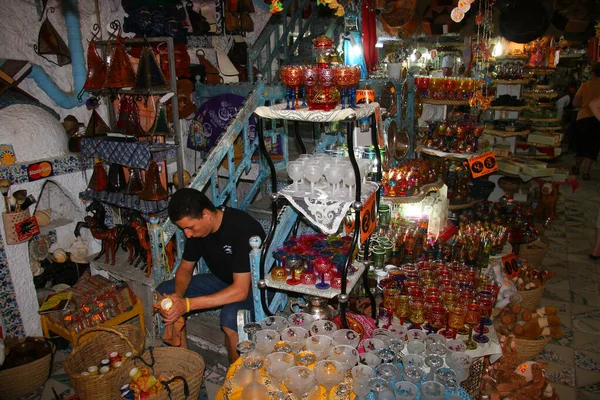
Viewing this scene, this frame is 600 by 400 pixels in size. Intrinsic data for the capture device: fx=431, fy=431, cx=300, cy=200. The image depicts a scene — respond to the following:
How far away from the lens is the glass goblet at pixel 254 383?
2.31 metres

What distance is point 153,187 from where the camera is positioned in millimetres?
4121

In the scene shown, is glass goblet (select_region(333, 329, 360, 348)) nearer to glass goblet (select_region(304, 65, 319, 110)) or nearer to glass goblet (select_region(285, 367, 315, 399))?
glass goblet (select_region(285, 367, 315, 399))

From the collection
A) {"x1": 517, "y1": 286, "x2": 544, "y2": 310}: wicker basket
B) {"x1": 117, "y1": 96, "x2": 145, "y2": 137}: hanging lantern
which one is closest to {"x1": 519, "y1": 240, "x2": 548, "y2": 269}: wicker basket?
{"x1": 517, "y1": 286, "x2": 544, "y2": 310}: wicker basket

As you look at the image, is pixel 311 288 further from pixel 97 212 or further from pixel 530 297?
pixel 97 212

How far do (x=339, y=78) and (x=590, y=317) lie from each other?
395cm

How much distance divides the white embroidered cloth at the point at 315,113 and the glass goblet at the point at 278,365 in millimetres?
1448

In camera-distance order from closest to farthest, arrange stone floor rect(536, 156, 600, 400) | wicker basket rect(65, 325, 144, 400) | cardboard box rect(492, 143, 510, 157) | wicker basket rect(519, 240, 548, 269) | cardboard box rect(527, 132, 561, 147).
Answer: wicker basket rect(65, 325, 144, 400) < stone floor rect(536, 156, 600, 400) < wicker basket rect(519, 240, 548, 269) < cardboard box rect(492, 143, 510, 157) < cardboard box rect(527, 132, 561, 147)

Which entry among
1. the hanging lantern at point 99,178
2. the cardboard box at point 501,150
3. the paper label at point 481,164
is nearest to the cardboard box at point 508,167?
the cardboard box at point 501,150

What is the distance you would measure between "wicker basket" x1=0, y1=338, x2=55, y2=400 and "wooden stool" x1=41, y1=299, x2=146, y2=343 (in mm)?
335

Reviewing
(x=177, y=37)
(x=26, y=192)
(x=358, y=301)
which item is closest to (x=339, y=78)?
(x=358, y=301)

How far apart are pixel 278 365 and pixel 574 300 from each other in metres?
4.10

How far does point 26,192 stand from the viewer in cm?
410

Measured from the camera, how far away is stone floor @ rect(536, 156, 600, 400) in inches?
143

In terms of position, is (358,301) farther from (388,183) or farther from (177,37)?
(177,37)
